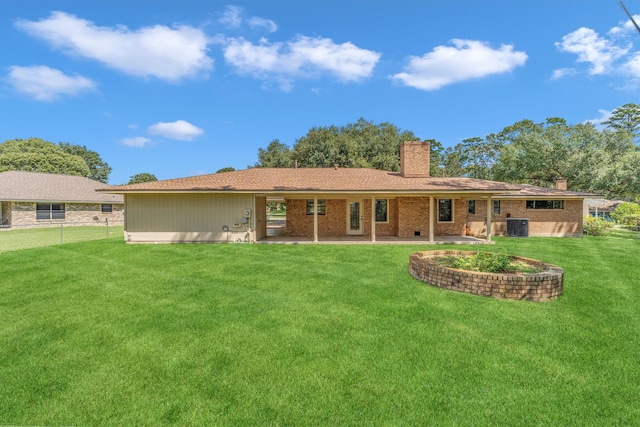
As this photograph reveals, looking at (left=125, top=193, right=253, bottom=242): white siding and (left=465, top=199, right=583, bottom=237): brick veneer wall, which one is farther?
(left=465, top=199, right=583, bottom=237): brick veneer wall

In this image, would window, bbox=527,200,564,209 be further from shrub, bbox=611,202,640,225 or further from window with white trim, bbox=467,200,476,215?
shrub, bbox=611,202,640,225

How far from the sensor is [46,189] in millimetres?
22531

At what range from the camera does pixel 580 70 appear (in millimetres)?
18234

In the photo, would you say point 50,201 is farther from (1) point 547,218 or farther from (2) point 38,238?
(1) point 547,218

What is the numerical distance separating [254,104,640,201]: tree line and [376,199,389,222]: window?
25.7 feet

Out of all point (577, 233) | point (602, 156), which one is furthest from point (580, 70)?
point (577, 233)

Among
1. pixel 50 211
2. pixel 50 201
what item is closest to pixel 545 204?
pixel 50 201

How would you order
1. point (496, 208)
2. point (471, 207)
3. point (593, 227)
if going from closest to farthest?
point (471, 207) < point (496, 208) < point (593, 227)

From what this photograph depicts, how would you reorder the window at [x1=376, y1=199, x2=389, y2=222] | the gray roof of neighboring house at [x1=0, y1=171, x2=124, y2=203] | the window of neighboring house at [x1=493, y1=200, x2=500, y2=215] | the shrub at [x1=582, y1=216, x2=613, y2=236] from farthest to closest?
the gray roof of neighboring house at [x1=0, y1=171, x2=124, y2=203] → the shrub at [x1=582, y1=216, x2=613, y2=236] → the window of neighboring house at [x1=493, y1=200, x2=500, y2=215] → the window at [x1=376, y1=199, x2=389, y2=222]

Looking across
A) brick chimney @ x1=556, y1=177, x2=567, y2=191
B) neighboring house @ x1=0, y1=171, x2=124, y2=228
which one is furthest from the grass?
brick chimney @ x1=556, y1=177, x2=567, y2=191

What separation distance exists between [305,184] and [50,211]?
21081 millimetres

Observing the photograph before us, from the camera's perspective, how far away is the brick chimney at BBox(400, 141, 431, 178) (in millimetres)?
15188

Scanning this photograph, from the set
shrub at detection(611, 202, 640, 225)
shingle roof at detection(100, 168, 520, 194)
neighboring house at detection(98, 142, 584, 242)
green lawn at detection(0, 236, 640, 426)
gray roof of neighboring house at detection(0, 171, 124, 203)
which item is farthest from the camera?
shrub at detection(611, 202, 640, 225)

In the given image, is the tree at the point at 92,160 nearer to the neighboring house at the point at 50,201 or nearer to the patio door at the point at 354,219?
the neighboring house at the point at 50,201
